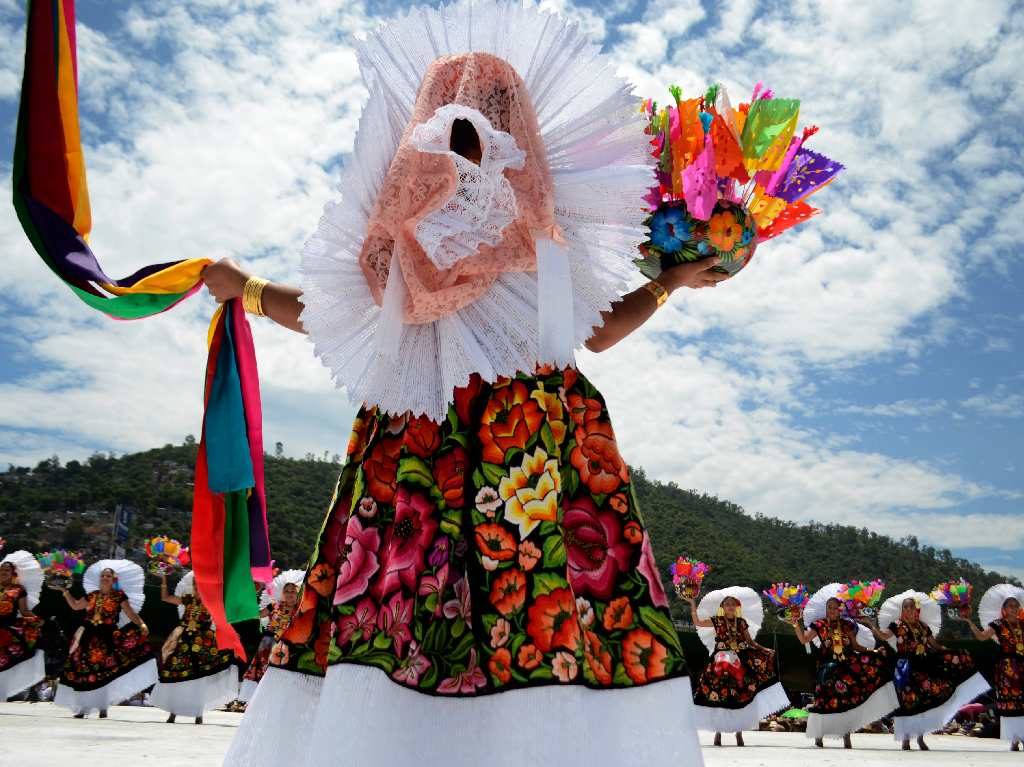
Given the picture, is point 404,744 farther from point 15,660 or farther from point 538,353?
point 15,660

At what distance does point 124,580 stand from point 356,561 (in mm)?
9955

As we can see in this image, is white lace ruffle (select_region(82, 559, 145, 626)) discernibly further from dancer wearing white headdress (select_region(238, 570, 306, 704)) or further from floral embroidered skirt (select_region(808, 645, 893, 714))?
floral embroidered skirt (select_region(808, 645, 893, 714))

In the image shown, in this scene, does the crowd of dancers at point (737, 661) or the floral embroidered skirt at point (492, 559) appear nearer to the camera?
the floral embroidered skirt at point (492, 559)

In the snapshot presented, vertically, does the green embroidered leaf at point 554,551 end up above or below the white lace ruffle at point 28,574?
below

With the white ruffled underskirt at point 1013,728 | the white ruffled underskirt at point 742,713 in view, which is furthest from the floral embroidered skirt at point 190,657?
the white ruffled underskirt at point 1013,728

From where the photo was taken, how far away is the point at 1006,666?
9922 millimetres

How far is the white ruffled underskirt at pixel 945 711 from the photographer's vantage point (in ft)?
30.0

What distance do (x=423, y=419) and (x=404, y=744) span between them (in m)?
0.67

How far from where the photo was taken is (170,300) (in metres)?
Result: 2.30

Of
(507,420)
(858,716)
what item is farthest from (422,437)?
(858,716)

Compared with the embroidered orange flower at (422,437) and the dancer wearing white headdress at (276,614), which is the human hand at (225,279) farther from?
the dancer wearing white headdress at (276,614)

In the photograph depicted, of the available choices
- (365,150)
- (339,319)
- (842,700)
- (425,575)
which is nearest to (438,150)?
(365,150)

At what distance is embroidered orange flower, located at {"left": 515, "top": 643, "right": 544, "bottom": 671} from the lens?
5.46 ft

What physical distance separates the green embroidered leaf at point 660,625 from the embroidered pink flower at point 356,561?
1.87 feet
